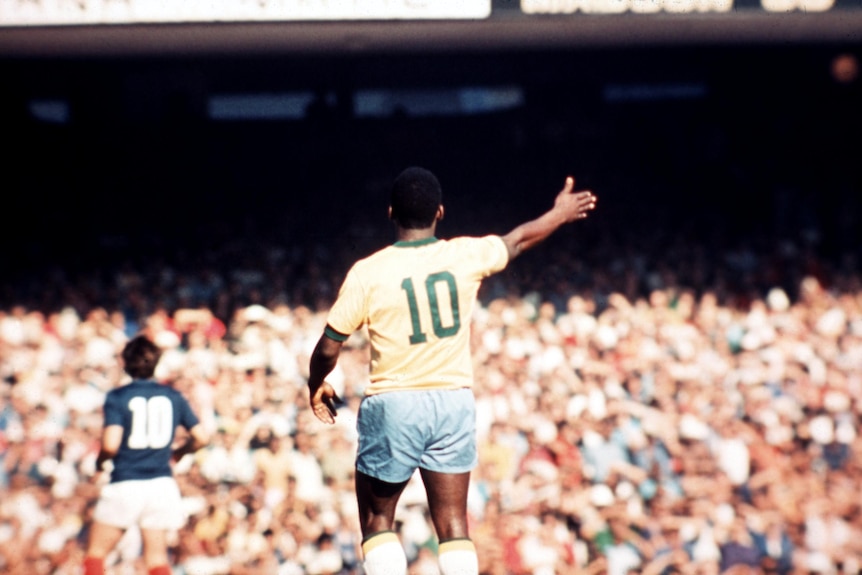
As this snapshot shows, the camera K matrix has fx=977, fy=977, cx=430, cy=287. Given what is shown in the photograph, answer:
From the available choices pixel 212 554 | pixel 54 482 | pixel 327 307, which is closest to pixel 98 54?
pixel 327 307

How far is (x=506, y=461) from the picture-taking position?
30.2 ft

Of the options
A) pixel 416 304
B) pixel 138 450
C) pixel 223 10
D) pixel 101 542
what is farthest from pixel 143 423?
pixel 223 10

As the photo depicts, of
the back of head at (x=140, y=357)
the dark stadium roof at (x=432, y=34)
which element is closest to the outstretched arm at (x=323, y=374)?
the back of head at (x=140, y=357)

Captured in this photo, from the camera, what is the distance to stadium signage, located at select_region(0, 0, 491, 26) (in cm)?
944

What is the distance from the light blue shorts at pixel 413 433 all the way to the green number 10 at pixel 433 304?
231mm

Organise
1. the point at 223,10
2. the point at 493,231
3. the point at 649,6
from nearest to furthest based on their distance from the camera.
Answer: the point at 223,10, the point at 649,6, the point at 493,231

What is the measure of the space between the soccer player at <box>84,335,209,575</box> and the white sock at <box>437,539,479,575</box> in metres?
2.78

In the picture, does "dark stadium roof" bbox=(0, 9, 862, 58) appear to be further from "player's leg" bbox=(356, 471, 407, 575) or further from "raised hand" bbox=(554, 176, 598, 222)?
"player's leg" bbox=(356, 471, 407, 575)

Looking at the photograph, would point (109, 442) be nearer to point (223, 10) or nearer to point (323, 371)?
point (323, 371)

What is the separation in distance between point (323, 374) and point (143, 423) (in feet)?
8.90

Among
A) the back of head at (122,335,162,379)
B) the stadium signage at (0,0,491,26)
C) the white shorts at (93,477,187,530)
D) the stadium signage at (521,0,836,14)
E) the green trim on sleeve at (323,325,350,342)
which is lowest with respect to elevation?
the white shorts at (93,477,187,530)

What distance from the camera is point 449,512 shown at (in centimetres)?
389


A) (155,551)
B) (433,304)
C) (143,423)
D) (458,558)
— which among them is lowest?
(155,551)

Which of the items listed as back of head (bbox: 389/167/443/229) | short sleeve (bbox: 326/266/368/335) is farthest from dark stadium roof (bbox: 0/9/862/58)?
short sleeve (bbox: 326/266/368/335)
